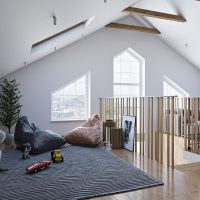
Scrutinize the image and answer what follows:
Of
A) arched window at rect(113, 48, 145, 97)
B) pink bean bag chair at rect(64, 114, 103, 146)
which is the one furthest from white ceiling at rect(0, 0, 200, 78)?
pink bean bag chair at rect(64, 114, 103, 146)

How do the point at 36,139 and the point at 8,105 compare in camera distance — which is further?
the point at 8,105

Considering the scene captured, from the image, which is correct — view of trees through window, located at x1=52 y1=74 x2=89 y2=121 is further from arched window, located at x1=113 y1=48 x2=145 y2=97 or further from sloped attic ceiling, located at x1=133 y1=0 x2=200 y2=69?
sloped attic ceiling, located at x1=133 y1=0 x2=200 y2=69

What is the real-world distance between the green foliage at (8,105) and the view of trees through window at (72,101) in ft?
3.15

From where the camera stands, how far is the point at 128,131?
354 cm

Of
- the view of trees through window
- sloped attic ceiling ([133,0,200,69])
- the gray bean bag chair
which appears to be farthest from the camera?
the view of trees through window

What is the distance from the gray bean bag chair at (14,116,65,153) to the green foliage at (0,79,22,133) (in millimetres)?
997

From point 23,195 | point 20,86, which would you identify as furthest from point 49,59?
point 23,195

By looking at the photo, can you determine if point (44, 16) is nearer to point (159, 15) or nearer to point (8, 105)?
point (8, 105)

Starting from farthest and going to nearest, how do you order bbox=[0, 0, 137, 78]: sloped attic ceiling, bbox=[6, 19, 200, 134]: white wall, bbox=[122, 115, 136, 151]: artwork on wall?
bbox=[6, 19, 200, 134]: white wall → bbox=[122, 115, 136, 151]: artwork on wall → bbox=[0, 0, 137, 78]: sloped attic ceiling

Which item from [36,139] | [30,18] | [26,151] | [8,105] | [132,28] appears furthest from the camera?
[132,28]

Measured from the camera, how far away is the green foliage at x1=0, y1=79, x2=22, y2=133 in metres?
4.37

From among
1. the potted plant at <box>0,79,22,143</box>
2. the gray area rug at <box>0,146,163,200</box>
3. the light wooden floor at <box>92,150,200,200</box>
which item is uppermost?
the potted plant at <box>0,79,22,143</box>

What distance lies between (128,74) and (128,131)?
2.70 m

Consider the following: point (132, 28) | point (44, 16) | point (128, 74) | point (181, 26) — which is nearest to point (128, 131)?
point (44, 16)
